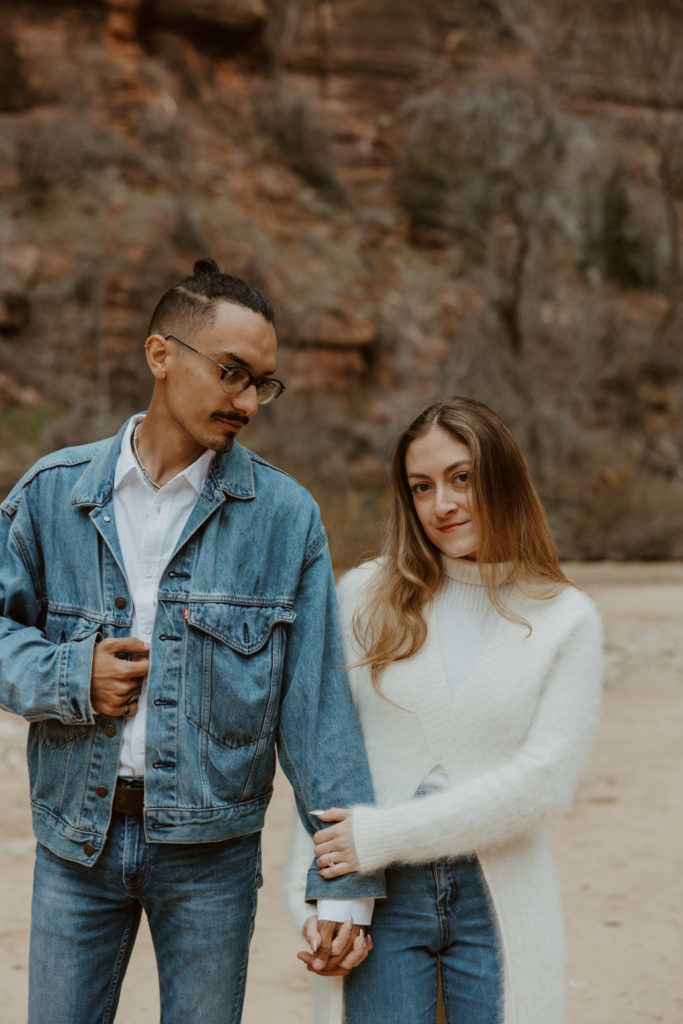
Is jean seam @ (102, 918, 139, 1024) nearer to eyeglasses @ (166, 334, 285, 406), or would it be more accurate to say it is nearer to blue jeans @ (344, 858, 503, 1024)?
blue jeans @ (344, 858, 503, 1024)

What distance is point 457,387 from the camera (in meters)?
17.2

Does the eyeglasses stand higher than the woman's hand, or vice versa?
the eyeglasses

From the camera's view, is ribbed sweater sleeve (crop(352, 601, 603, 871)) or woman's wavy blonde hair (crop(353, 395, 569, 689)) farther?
woman's wavy blonde hair (crop(353, 395, 569, 689))

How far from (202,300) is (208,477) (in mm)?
333

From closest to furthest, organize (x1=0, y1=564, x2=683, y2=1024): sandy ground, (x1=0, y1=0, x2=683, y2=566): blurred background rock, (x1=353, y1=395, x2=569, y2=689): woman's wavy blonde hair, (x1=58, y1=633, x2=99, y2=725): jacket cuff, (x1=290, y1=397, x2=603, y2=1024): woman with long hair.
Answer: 1. (x1=58, y1=633, x2=99, y2=725): jacket cuff
2. (x1=290, y1=397, x2=603, y2=1024): woman with long hair
3. (x1=353, y1=395, x2=569, y2=689): woman's wavy blonde hair
4. (x1=0, y1=564, x2=683, y2=1024): sandy ground
5. (x1=0, y1=0, x2=683, y2=566): blurred background rock

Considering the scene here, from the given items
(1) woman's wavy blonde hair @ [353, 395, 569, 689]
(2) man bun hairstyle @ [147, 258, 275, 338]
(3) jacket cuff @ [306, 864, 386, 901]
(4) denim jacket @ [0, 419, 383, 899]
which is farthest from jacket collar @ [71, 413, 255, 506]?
(3) jacket cuff @ [306, 864, 386, 901]

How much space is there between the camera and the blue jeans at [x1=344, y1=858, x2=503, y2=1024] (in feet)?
6.44

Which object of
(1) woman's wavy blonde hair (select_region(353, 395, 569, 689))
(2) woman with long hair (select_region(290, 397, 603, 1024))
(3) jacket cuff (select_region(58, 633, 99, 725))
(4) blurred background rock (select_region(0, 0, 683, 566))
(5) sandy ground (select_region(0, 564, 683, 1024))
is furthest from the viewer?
(4) blurred background rock (select_region(0, 0, 683, 566))

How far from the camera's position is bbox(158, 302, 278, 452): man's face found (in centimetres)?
198

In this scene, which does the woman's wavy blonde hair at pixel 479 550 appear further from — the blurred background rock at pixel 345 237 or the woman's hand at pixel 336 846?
the blurred background rock at pixel 345 237

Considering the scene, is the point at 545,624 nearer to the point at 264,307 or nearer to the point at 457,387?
the point at 264,307

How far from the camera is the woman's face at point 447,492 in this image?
212cm

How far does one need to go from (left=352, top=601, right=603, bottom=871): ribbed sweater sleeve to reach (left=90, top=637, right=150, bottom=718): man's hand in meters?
0.47

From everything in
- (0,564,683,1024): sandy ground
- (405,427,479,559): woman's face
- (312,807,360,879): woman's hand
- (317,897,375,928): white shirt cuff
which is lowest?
(0,564,683,1024): sandy ground
